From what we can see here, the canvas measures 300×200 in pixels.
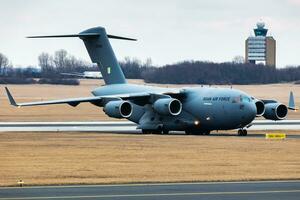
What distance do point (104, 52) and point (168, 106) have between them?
7.71 metres

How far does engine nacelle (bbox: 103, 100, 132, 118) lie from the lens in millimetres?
50572

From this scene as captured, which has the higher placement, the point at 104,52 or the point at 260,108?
the point at 104,52

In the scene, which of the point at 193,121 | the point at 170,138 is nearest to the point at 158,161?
the point at 170,138

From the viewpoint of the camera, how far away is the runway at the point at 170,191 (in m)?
21.8

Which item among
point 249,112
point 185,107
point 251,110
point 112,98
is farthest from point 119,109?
point 251,110

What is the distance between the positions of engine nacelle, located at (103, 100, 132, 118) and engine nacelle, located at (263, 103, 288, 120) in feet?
25.3

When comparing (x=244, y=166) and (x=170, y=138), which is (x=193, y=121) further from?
(x=244, y=166)

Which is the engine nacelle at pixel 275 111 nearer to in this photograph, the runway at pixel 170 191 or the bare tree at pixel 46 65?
the runway at pixel 170 191

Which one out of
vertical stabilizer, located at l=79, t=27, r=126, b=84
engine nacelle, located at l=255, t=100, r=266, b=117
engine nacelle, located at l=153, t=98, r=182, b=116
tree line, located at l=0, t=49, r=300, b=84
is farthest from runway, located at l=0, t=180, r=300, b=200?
tree line, located at l=0, t=49, r=300, b=84

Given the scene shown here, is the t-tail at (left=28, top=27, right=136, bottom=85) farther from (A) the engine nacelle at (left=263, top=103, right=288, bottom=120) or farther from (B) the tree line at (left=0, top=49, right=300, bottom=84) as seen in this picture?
(B) the tree line at (left=0, top=49, right=300, bottom=84)

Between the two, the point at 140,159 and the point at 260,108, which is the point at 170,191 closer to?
the point at 140,159

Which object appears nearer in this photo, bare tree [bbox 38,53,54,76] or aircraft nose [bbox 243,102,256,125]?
aircraft nose [bbox 243,102,256,125]

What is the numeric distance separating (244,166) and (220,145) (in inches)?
376

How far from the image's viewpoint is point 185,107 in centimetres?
5200
